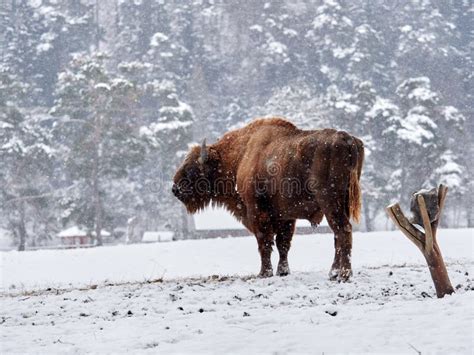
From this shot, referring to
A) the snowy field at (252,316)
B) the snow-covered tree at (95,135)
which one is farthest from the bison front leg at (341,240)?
the snow-covered tree at (95,135)

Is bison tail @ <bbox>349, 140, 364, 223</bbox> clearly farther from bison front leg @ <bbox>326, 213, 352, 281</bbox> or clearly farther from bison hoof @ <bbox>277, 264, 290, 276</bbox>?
bison hoof @ <bbox>277, 264, 290, 276</bbox>

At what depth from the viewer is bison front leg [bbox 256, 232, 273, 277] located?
1040 cm

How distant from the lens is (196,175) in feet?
40.1

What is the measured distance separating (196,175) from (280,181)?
252 cm

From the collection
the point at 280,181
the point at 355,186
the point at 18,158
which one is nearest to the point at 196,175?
the point at 280,181

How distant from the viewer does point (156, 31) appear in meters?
78.6

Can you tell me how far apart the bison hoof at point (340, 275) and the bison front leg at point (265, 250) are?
4.66 ft

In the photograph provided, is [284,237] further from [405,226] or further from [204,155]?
[405,226]

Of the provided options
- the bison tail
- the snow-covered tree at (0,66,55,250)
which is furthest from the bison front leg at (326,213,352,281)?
the snow-covered tree at (0,66,55,250)

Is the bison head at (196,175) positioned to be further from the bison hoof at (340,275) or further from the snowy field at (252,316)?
the bison hoof at (340,275)

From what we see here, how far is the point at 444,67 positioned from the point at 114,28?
131 ft

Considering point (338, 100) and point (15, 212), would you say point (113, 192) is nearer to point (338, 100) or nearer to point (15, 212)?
point (15, 212)

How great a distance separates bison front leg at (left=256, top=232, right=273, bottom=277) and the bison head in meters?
2.01

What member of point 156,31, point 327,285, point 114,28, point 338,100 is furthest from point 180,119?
point 327,285
